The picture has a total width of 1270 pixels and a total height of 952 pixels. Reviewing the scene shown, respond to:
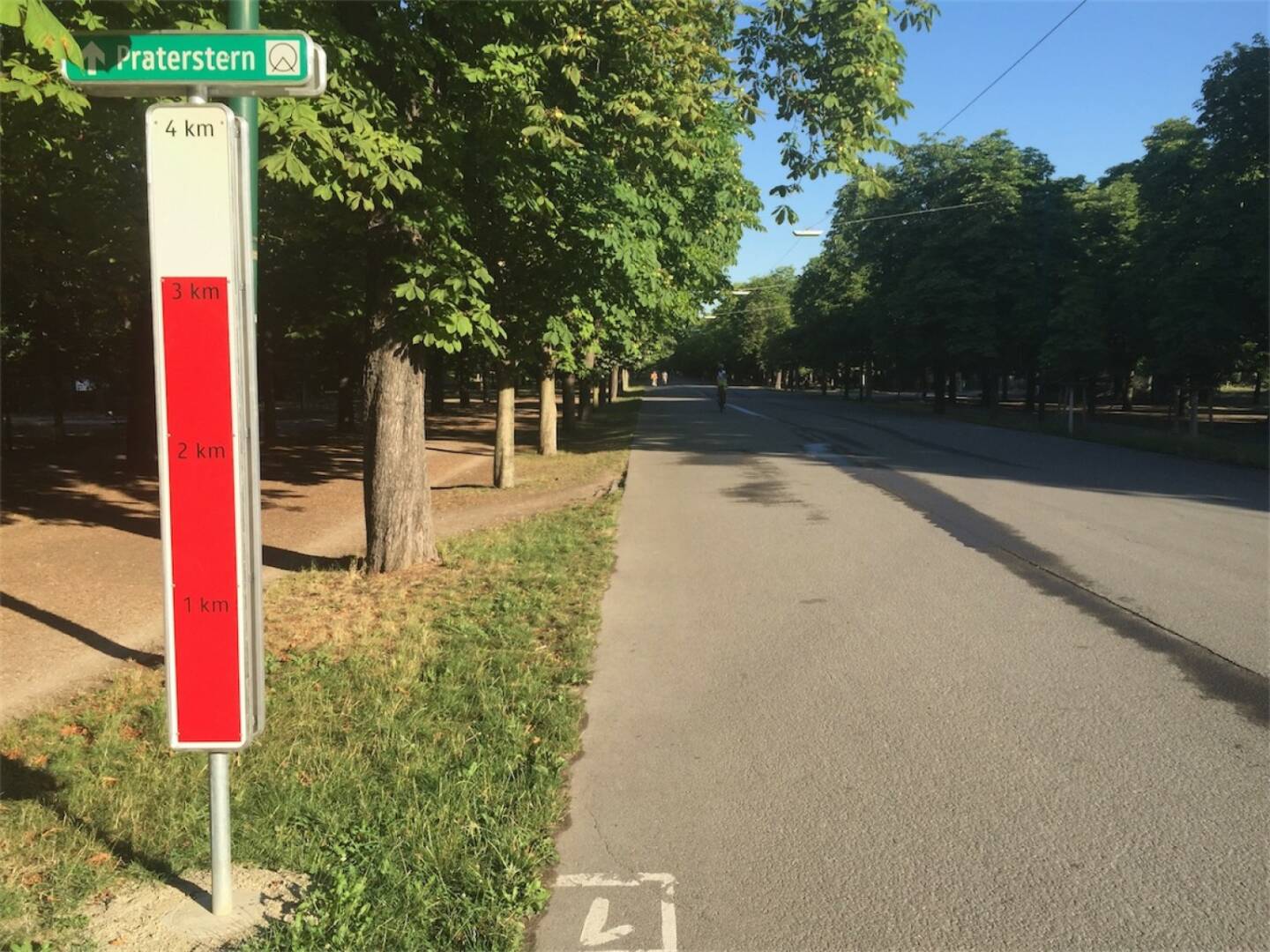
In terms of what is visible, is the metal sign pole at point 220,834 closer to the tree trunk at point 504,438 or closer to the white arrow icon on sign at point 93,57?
the white arrow icon on sign at point 93,57

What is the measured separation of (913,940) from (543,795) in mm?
1606

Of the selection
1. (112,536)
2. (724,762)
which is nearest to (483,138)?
(724,762)

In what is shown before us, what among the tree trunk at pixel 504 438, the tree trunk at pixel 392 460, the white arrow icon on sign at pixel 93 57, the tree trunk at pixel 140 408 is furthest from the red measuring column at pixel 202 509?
the tree trunk at pixel 140 408

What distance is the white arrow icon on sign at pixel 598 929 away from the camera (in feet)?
10.3

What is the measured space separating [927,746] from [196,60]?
4044mm

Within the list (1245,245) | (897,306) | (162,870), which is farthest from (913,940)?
(897,306)

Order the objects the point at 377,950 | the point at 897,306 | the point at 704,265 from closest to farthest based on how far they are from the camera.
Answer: the point at 377,950, the point at 704,265, the point at 897,306

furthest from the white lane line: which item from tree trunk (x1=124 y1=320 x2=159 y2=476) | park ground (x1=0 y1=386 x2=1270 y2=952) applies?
park ground (x1=0 y1=386 x2=1270 y2=952)

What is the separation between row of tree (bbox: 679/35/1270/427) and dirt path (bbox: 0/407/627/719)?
13.3 metres

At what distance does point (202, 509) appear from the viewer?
308 cm

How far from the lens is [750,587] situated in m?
8.45

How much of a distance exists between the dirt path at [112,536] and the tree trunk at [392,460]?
48.3 inches

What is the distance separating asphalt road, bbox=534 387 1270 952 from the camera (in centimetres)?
330

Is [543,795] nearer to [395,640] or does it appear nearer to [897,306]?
[395,640]
